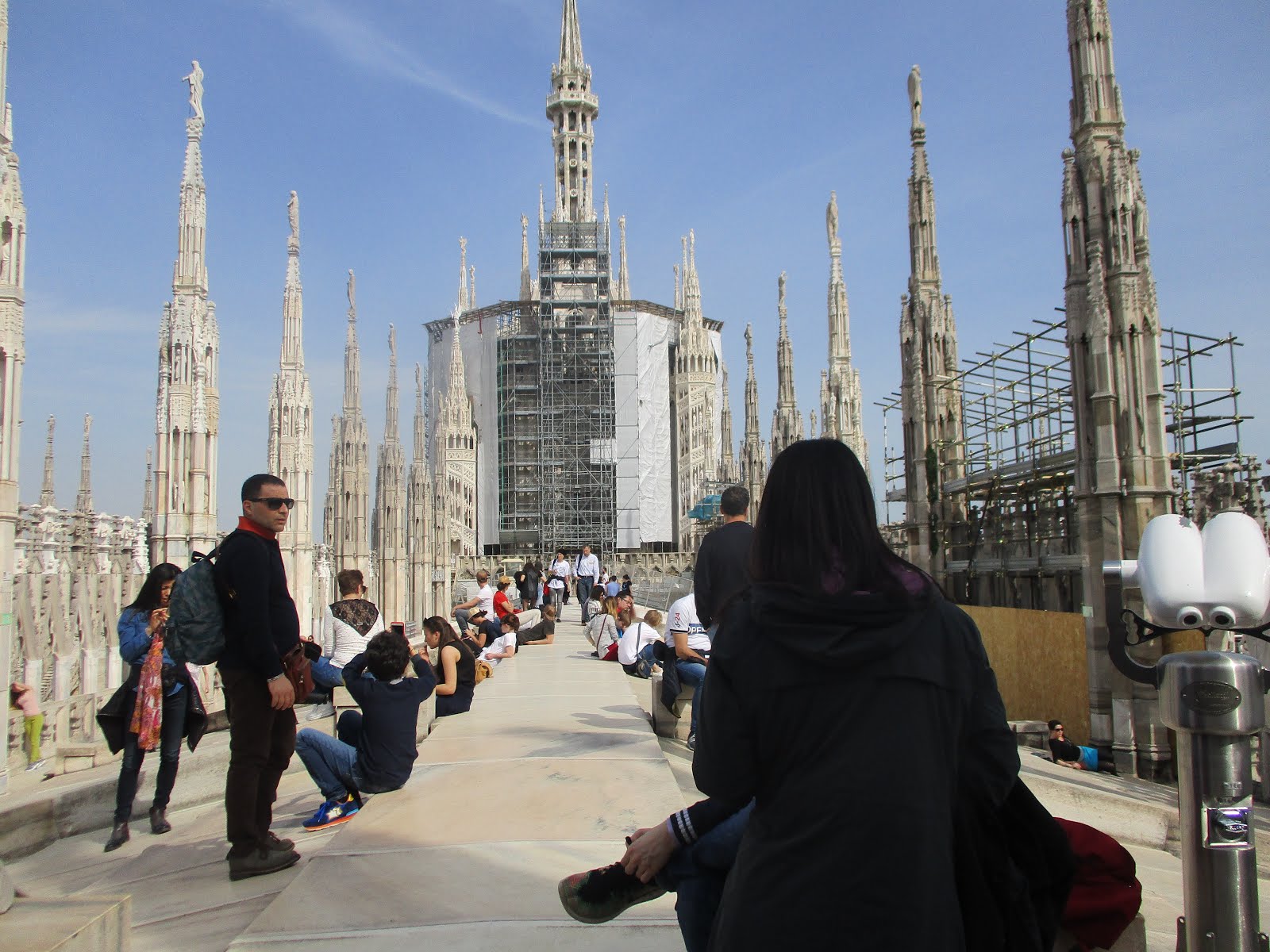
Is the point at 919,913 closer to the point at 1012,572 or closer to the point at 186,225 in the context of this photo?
the point at 186,225

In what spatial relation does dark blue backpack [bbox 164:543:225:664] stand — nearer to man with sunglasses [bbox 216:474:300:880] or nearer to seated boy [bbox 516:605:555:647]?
man with sunglasses [bbox 216:474:300:880]

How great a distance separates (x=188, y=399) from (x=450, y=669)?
A: 8595mm

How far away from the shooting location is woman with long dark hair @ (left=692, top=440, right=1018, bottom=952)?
179 centimetres

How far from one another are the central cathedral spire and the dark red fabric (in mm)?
55976

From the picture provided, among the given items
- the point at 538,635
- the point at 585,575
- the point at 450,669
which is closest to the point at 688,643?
the point at 450,669

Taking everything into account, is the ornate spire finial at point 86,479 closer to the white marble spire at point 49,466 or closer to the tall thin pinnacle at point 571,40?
the white marble spire at point 49,466

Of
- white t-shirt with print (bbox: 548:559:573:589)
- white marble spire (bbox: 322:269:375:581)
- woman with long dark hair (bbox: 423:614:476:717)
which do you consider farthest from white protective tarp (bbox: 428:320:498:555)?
woman with long dark hair (bbox: 423:614:476:717)

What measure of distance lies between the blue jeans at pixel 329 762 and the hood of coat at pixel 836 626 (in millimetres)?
3647

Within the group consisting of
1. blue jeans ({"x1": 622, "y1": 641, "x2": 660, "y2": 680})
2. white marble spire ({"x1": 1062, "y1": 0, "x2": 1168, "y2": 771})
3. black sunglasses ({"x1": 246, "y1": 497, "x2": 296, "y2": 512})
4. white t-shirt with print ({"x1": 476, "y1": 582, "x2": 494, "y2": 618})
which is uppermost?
white marble spire ({"x1": 1062, "y1": 0, "x2": 1168, "y2": 771})

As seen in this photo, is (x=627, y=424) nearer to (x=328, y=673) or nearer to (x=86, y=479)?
(x=86, y=479)

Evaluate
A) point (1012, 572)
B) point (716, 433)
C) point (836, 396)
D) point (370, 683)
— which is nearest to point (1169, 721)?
point (370, 683)

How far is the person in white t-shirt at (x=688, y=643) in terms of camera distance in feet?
20.4

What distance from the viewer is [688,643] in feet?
20.7

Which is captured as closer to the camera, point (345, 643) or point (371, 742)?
point (371, 742)
